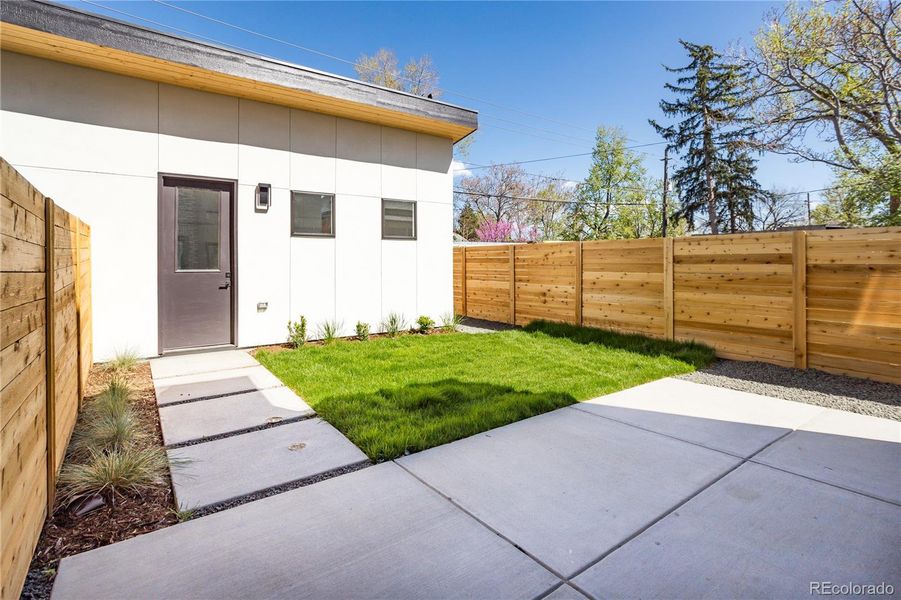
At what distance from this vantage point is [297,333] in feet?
20.8

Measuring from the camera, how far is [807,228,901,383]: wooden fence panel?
4359mm

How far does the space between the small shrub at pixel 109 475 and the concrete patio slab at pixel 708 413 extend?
3163 millimetres

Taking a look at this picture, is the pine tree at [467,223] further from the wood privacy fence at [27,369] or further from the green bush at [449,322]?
the wood privacy fence at [27,369]

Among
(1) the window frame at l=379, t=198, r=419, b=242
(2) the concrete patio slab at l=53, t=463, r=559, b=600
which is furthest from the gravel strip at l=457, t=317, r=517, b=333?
(2) the concrete patio slab at l=53, t=463, r=559, b=600

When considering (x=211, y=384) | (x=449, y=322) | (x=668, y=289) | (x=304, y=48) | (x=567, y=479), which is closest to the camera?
(x=567, y=479)

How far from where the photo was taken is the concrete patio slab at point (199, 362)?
4887 millimetres

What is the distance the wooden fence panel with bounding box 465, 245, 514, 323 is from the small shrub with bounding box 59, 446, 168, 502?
714cm

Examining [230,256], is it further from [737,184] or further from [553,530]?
[737,184]

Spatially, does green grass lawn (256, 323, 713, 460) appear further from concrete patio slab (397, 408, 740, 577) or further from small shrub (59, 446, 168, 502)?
small shrub (59, 446, 168, 502)

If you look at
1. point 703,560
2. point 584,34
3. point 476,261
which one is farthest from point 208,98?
point 584,34

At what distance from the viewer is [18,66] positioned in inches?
183

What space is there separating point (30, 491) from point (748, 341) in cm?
663

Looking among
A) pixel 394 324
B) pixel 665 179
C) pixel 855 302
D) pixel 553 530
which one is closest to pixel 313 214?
pixel 394 324

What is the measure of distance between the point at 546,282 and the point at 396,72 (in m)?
13.8
